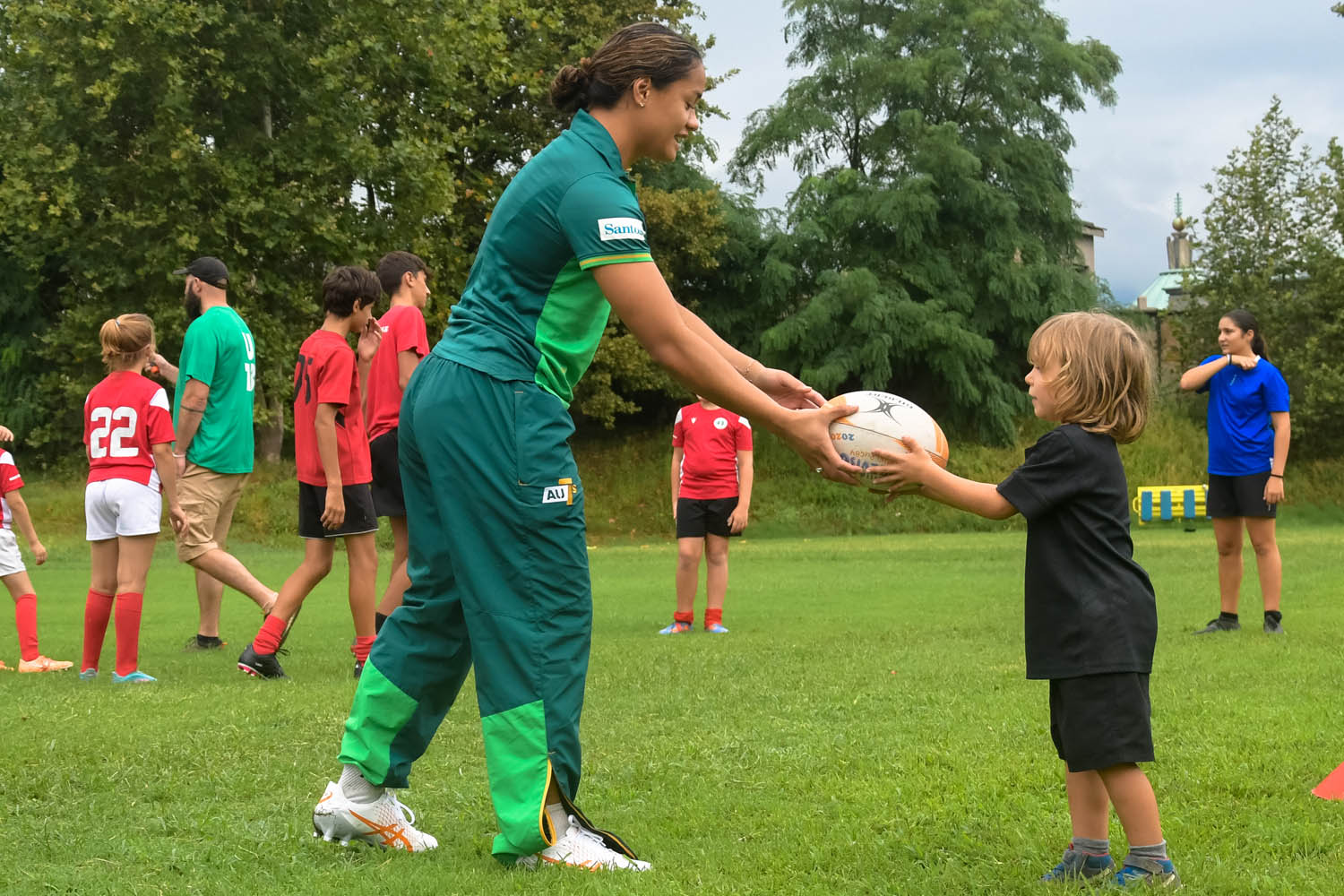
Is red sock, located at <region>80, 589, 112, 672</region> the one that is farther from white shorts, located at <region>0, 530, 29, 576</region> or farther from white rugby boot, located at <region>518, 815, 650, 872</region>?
white rugby boot, located at <region>518, 815, 650, 872</region>

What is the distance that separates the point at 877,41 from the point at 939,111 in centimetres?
283

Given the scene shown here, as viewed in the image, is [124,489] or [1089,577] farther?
[124,489]

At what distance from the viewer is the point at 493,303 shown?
3.95m

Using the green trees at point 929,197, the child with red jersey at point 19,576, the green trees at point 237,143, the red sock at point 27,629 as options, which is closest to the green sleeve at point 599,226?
the child with red jersey at point 19,576

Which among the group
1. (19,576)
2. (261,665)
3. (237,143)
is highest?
(237,143)

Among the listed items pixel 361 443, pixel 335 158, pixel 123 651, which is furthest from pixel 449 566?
pixel 335 158

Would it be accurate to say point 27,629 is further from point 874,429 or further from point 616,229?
point 874,429

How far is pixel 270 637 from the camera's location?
27.1ft

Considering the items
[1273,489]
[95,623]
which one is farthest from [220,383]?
[1273,489]

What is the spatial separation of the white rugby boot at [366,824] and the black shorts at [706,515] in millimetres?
7323

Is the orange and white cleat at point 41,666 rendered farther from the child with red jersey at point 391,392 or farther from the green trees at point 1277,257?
the green trees at point 1277,257

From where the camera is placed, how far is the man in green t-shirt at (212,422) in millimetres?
8867

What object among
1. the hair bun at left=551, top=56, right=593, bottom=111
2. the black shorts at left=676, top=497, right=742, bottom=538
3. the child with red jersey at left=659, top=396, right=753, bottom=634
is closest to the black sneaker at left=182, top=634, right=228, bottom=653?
the child with red jersey at left=659, top=396, right=753, bottom=634

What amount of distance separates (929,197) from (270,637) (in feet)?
104
